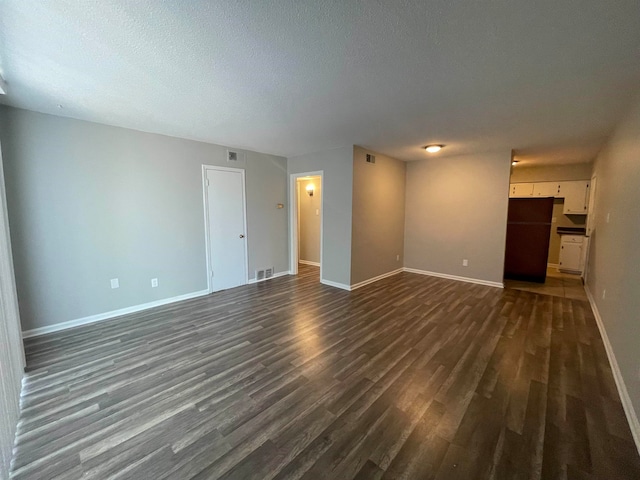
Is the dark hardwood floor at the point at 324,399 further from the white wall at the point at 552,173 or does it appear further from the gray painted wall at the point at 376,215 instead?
the white wall at the point at 552,173

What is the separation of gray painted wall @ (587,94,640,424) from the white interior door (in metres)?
5.02

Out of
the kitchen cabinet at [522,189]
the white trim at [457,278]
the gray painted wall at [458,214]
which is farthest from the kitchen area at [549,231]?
the gray painted wall at [458,214]

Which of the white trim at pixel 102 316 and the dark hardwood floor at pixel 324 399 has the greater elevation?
the white trim at pixel 102 316

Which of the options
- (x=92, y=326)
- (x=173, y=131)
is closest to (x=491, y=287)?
(x=173, y=131)

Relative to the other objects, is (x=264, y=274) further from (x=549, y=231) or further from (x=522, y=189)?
(x=522, y=189)

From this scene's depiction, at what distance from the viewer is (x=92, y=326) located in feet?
10.7

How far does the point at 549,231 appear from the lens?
4902mm

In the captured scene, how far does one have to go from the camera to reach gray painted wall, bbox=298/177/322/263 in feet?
21.8

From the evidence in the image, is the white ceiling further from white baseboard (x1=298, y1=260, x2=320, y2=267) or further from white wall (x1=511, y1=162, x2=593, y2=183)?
white baseboard (x1=298, y1=260, x2=320, y2=267)

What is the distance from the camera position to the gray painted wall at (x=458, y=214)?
16.0 ft

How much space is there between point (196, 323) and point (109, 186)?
2205 millimetres

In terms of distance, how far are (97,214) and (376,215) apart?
452cm

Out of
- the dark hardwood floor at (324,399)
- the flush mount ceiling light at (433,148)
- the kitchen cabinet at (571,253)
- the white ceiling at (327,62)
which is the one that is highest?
the flush mount ceiling light at (433,148)

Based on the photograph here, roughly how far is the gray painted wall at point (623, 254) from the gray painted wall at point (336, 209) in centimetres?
323
